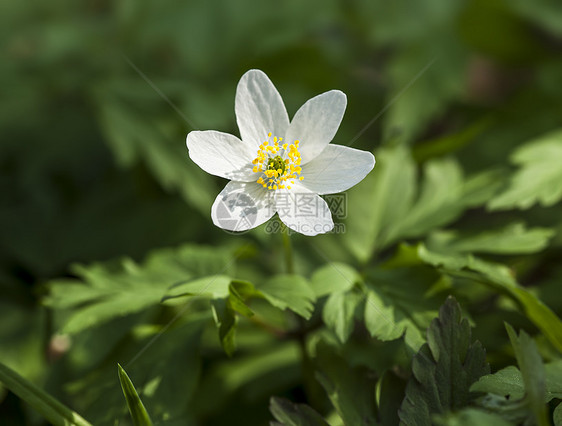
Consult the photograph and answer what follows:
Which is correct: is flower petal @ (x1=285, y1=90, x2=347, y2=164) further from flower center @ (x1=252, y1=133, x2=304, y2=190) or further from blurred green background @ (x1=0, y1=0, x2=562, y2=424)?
blurred green background @ (x1=0, y1=0, x2=562, y2=424)

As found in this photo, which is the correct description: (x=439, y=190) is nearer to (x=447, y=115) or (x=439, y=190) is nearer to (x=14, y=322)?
(x=447, y=115)

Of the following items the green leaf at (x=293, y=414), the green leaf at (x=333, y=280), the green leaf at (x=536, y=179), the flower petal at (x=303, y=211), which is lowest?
the green leaf at (x=293, y=414)

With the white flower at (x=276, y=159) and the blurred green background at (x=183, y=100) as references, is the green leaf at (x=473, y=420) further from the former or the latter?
the blurred green background at (x=183, y=100)

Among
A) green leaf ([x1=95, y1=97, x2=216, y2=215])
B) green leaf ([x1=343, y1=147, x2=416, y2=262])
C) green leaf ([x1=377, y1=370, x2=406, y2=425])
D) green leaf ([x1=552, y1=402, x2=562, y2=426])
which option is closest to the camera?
green leaf ([x1=552, y1=402, x2=562, y2=426])

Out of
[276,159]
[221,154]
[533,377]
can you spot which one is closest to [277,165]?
[276,159]

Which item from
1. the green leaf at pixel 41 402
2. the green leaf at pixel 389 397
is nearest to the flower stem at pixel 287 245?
the green leaf at pixel 389 397

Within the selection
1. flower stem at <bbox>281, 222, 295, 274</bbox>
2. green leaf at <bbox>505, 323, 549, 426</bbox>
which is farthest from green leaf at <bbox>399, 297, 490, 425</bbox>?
flower stem at <bbox>281, 222, 295, 274</bbox>
